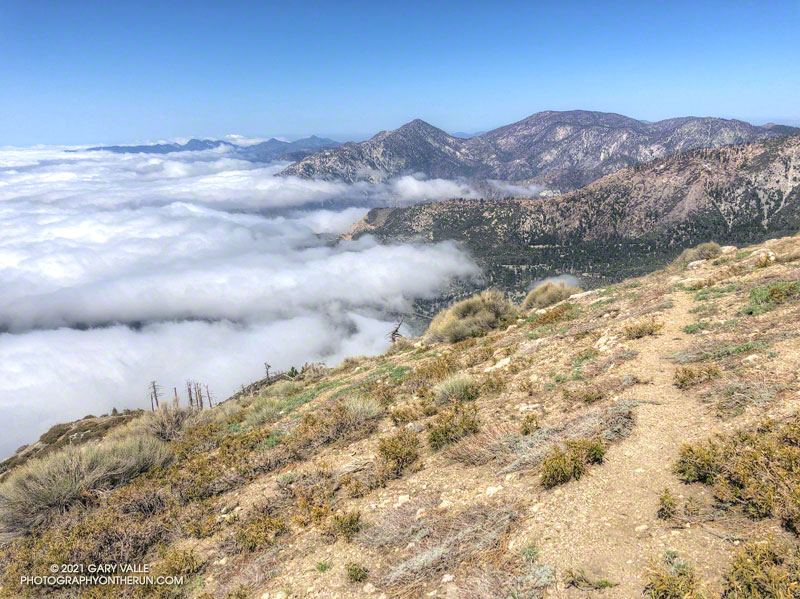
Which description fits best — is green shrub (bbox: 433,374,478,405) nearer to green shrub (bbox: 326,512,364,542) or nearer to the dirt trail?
the dirt trail

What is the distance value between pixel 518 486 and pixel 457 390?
187 inches

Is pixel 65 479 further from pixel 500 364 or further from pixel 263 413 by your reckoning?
pixel 500 364

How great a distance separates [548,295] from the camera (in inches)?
844

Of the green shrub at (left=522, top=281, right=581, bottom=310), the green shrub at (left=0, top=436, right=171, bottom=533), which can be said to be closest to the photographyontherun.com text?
the green shrub at (left=0, top=436, right=171, bottom=533)

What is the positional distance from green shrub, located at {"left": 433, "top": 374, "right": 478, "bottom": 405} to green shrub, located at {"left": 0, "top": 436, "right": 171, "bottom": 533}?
863 cm

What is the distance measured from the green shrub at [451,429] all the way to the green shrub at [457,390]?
Result: 59.8 inches

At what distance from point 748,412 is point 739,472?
2.04m

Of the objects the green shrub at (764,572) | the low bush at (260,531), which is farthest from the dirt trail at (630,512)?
the low bush at (260,531)

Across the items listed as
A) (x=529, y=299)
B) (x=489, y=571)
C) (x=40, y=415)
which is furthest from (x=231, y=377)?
(x=489, y=571)

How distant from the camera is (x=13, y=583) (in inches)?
269

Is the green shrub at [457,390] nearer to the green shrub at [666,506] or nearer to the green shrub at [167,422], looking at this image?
the green shrub at [666,506]

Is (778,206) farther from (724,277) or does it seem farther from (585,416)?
(585,416)

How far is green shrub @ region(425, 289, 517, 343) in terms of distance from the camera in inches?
764

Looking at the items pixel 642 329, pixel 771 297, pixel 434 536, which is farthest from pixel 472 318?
pixel 434 536
